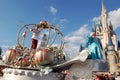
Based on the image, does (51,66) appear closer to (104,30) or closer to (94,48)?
(94,48)

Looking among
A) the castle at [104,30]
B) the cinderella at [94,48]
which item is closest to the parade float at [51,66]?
the cinderella at [94,48]

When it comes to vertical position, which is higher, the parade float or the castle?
the castle

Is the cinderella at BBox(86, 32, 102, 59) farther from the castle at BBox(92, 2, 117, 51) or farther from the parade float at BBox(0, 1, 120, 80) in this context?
the castle at BBox(92, 2, 117, 51)

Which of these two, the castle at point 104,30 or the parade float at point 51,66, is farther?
the castle at point 104,30

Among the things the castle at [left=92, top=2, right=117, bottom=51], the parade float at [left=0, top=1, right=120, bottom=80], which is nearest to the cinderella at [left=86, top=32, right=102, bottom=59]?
the parade float at [left=0, top=1, right=120, bottom=80]

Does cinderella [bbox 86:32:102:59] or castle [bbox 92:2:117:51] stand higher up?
castle [bbox 92:2:117:51]

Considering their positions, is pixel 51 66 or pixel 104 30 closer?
pixel 51 66

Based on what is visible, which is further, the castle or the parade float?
the castle

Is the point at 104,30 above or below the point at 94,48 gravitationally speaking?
above

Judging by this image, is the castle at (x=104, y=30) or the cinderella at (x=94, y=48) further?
the castle at (x=104, y=30)

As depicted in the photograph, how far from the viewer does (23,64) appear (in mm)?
6078

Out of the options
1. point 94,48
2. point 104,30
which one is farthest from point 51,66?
point 104,30

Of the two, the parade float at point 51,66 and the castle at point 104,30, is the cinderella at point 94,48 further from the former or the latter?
the castle at point 104,30

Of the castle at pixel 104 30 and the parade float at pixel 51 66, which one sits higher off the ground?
the castle at pixel 104 30
